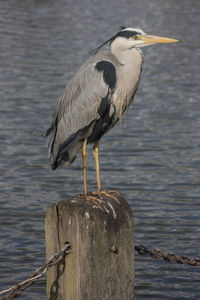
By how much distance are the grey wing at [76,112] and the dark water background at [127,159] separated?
1391mm

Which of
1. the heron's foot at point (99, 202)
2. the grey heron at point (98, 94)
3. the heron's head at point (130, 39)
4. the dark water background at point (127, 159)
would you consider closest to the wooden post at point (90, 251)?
the heron's foot at point (99, 202)

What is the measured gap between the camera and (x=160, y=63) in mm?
17641

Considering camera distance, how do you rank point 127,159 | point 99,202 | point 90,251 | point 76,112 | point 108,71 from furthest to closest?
point 127,159
point 76,112
point 108,71
point 99,202
point 90,251

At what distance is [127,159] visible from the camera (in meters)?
10.1

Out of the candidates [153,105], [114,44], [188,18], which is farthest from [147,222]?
[188,18]

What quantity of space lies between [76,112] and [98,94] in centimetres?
24

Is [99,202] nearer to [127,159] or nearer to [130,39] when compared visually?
[130,39]

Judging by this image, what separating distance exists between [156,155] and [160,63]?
25.5 ft

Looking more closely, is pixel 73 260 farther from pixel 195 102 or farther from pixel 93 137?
pixel 195 102

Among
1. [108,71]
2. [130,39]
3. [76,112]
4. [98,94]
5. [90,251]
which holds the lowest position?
[90,251]

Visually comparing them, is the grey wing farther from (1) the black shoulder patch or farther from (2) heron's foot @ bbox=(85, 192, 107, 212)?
(2) heron's foot @ bbox=(85, 192, 107, 212)

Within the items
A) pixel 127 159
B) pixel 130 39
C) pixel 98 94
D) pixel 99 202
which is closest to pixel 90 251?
pixel 99 202

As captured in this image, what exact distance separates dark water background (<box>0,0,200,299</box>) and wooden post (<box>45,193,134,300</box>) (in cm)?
218

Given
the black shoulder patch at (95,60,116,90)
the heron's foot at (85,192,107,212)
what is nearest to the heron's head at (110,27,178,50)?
the black shoulder patch at (95,60,116,90)
